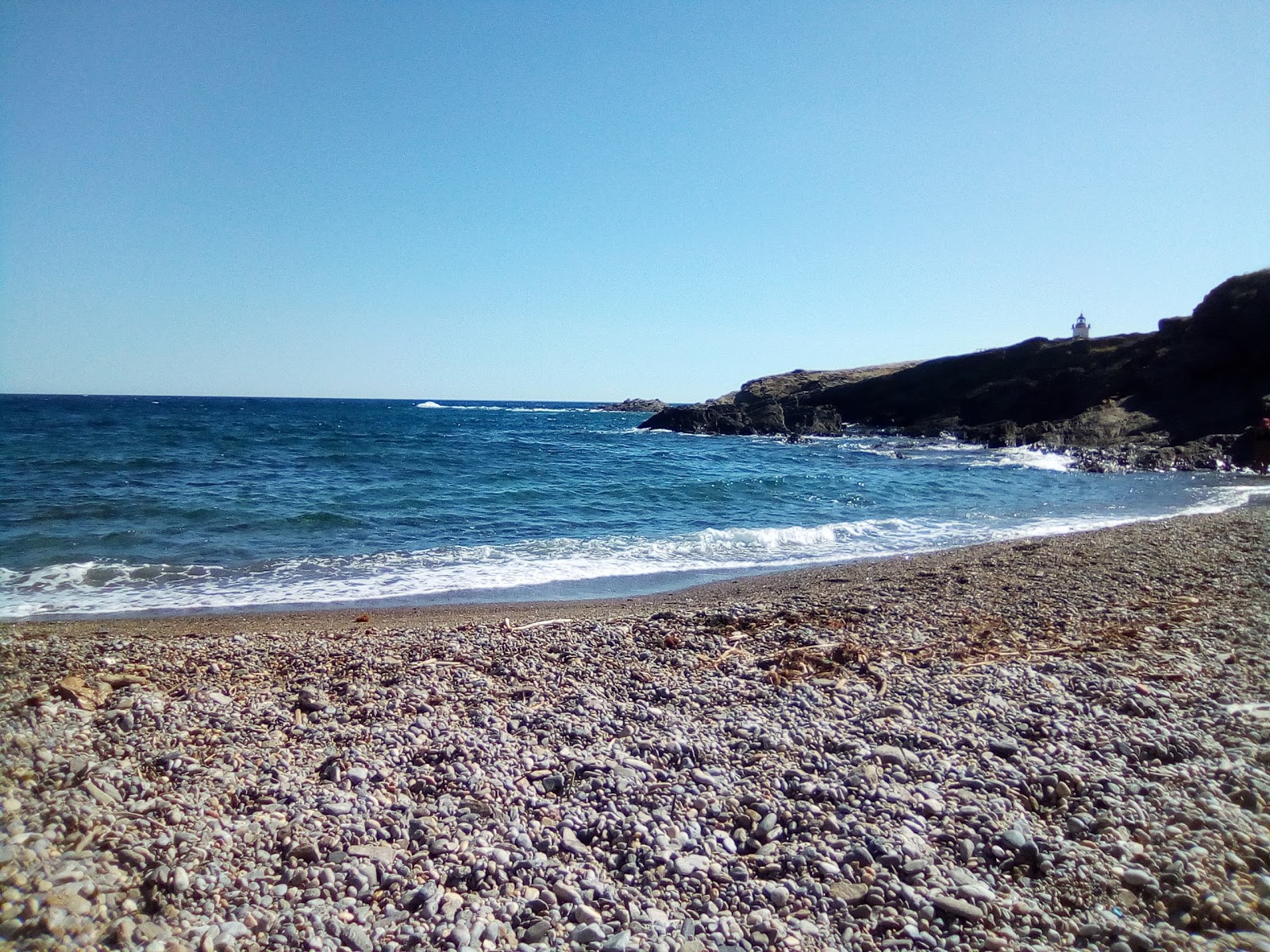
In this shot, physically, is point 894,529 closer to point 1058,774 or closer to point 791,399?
point 1058,774

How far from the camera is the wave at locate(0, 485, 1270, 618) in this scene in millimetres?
11367

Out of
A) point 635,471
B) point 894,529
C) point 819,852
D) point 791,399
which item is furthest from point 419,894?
point 791,399

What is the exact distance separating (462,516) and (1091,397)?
43219 millimetres

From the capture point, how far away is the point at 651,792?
4484 millimetres

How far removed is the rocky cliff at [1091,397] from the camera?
1411 inches

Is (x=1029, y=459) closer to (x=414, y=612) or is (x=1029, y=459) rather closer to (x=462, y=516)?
(x=462, y=516)

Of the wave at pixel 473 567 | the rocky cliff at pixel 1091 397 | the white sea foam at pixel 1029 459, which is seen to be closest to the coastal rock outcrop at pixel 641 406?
the rocky cliff at pixel 1091 397

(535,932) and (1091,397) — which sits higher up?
(1091,397)

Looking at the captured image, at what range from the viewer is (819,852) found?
12.8 ft

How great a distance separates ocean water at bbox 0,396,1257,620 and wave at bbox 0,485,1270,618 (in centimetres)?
5

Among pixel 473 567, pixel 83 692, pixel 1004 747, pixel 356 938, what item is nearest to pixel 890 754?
pixel 1004 747

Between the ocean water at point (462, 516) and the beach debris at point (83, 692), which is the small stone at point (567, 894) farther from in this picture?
the ocean water at point (462, 516)

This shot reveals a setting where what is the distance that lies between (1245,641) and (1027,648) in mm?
1993

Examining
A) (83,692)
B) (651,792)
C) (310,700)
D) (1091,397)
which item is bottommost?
(651,792)
